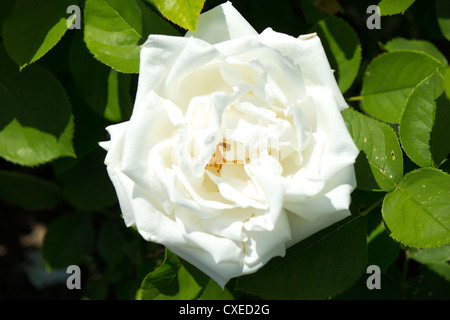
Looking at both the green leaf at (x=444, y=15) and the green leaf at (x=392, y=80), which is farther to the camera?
the green leaf at (x=444, y=15)

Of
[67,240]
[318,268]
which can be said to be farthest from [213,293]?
[67,240]

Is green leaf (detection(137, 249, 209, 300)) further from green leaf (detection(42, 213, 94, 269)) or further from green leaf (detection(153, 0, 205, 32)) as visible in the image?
green leaf (detection(42, 213, 94, 269))

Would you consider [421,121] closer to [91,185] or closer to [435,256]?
[435,256]

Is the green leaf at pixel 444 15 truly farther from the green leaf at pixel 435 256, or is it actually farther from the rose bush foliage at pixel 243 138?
the green leaf at pixel 435 256

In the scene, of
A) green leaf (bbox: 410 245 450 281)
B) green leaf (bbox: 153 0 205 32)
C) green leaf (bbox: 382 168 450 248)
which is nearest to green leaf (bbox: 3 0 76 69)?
green leaf (bbox: 153 0 205 32)

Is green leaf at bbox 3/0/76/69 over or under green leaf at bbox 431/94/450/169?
over

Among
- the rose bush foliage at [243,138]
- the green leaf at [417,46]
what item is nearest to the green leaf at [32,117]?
the rose bush foliage at [243,138]
